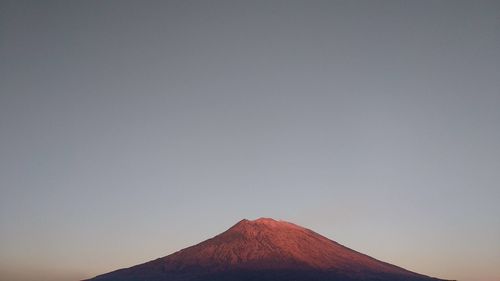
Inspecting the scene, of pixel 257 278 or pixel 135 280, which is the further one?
pixel 135 280

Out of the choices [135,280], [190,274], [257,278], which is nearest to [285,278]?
[257,278]

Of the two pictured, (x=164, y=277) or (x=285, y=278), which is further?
(x=164, y=277)

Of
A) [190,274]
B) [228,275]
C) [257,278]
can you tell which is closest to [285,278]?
[257,278]

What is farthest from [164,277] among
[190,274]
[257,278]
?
[257,278]

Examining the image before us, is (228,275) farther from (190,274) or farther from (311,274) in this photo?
(311,274)

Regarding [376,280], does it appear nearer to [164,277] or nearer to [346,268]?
[346,268]

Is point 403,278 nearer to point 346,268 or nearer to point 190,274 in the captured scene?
point 346,268

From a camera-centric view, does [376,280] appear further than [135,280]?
No
